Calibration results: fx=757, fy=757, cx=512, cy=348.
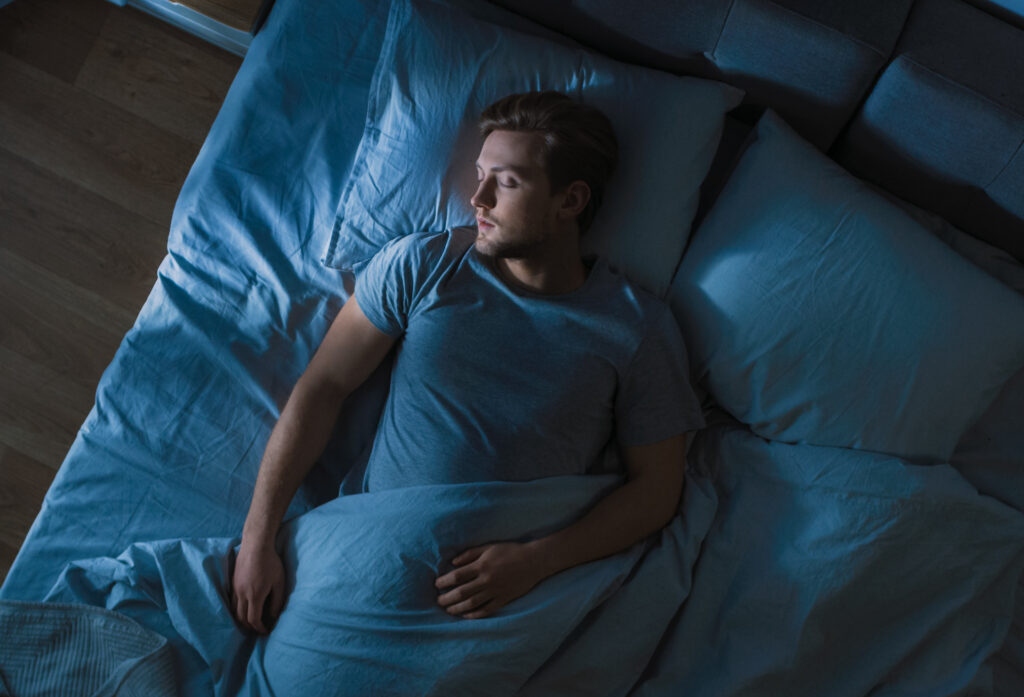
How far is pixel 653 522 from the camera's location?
50.5 inches

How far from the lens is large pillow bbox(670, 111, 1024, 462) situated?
130 centimetres

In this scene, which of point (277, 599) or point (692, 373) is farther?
point (692, 373)

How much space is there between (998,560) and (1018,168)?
2.32ft

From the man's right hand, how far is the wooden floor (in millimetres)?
674

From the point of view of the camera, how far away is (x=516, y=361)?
1.30m

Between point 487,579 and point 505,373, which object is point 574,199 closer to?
point 505,373

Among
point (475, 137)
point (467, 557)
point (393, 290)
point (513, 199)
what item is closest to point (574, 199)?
point (513, 199)

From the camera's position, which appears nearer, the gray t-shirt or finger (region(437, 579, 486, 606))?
finger (region(437, 579, 486, 606))

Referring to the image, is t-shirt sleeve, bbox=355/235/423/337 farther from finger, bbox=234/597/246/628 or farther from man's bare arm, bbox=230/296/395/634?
finger, bbox=234/597/246/628

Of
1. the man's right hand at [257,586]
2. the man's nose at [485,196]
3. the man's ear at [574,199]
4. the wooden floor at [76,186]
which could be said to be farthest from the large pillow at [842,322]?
the wooden floor at [76,186]

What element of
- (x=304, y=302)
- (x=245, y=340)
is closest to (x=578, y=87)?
(x=304, y=302)

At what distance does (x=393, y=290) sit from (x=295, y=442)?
0.31m

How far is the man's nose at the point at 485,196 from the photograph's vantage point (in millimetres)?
1275

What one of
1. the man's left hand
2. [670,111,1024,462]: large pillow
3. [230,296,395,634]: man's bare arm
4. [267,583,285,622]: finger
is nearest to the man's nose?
[230,296,395,634]: man's bare arm
